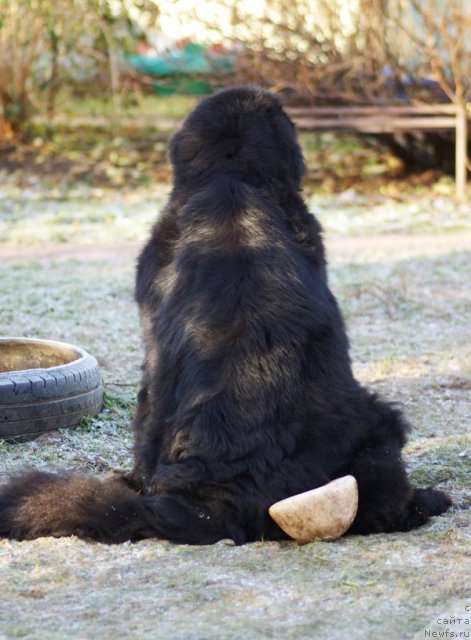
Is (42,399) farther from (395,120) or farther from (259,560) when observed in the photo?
(395,120)

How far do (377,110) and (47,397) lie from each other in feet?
→ 28.9

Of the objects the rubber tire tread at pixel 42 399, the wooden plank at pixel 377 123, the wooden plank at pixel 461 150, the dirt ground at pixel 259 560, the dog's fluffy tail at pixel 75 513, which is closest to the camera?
the dirt ground at pixel 259 560

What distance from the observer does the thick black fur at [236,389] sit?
3566 millimetres

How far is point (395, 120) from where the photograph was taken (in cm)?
1252

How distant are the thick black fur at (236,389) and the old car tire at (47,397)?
97 cm

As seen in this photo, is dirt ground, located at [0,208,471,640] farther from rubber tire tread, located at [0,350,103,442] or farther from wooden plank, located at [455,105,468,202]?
wooden plank, located at [455,105,468,202]

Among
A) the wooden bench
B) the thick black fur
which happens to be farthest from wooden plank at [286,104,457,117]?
the thick black fur

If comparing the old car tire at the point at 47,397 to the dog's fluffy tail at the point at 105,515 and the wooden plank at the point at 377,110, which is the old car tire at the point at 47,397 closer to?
the dog's fluffy tail at the point at 105,515

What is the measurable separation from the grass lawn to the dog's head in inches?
54.1

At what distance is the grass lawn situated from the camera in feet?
9.78

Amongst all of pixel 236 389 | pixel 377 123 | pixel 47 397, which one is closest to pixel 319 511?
pixel 236 389

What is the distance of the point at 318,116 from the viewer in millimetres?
13023

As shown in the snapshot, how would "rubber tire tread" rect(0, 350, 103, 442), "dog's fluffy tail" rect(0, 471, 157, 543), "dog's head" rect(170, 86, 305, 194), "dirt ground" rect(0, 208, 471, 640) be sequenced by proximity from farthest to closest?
1. "rubber tire tread" rect(0, 350, 103, 442)
2. "dog's head" rect(170, 86, 305, 194)
3. "dog's fluffy tail" rect(0, 471, 157, 543)
4. "dirt ground" rect(0, 208, 471, 640)

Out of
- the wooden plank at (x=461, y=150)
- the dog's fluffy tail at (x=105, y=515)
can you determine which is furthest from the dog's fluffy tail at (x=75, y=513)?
the wooden plank at (x=461, y=150)
